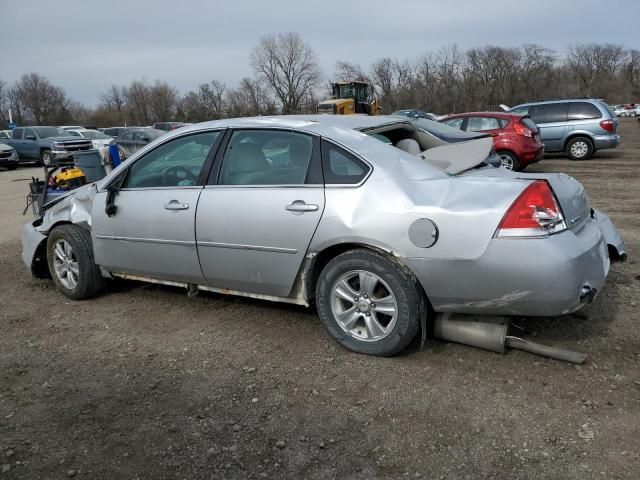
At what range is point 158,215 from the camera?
4180mm

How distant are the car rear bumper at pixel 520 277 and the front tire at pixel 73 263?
9.74ft

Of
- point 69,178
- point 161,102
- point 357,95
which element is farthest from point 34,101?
point 69,178

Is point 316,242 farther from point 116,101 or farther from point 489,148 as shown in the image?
point 116,101

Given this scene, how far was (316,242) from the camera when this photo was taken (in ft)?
11.6

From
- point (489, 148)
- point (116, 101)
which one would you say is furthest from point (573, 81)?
point (489, 148)

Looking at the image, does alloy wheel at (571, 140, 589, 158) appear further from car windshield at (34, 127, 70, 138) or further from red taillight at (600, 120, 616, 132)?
car windshield at (34, 127, 70, 138)

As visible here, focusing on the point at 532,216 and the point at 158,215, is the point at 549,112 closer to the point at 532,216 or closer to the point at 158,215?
the point at 532,216

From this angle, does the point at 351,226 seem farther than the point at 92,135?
No

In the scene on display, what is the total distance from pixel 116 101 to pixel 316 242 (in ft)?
327

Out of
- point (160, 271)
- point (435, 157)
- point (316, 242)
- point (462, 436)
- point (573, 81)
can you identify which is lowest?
point (462, 436)

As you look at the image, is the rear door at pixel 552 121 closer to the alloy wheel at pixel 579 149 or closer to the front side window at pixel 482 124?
the alloy wheel at pixel 579 149

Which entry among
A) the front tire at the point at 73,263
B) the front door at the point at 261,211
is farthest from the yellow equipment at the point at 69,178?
the front door at the point at 261,211

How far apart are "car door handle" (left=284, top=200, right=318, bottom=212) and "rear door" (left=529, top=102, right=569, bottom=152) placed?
1380cm

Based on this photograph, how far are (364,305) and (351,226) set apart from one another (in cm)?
52
